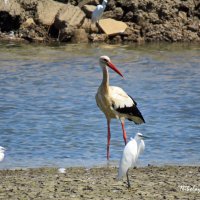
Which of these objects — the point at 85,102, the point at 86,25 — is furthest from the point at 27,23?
the point at 85,102

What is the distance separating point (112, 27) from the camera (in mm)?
24203

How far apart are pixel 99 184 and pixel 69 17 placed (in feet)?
49.4

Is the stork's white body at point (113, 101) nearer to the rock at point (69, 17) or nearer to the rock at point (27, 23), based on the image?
the rock at point (69, 17)

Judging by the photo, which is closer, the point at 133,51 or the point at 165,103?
the point at 165,103

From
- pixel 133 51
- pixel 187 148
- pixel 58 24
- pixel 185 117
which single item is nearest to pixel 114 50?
pixel 133 51

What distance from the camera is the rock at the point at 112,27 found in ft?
78.7

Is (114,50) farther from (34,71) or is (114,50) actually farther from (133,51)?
(34,71)

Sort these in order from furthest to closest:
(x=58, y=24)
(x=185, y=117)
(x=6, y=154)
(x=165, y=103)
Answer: (x=58, y=24) < (x=165, y=103) < (x=185, y=117) < (x=6, y=154)

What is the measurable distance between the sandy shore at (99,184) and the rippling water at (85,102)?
3.05 feet

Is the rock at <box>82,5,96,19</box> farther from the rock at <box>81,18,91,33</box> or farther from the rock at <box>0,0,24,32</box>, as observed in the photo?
the rock at <box>0,0,24,32</box>

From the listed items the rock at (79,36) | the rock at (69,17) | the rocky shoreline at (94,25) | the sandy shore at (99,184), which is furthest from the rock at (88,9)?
the sandy shore at (99,184)

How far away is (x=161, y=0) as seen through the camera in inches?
987

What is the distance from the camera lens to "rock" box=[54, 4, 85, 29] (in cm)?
2364

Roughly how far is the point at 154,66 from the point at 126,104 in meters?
8.57
